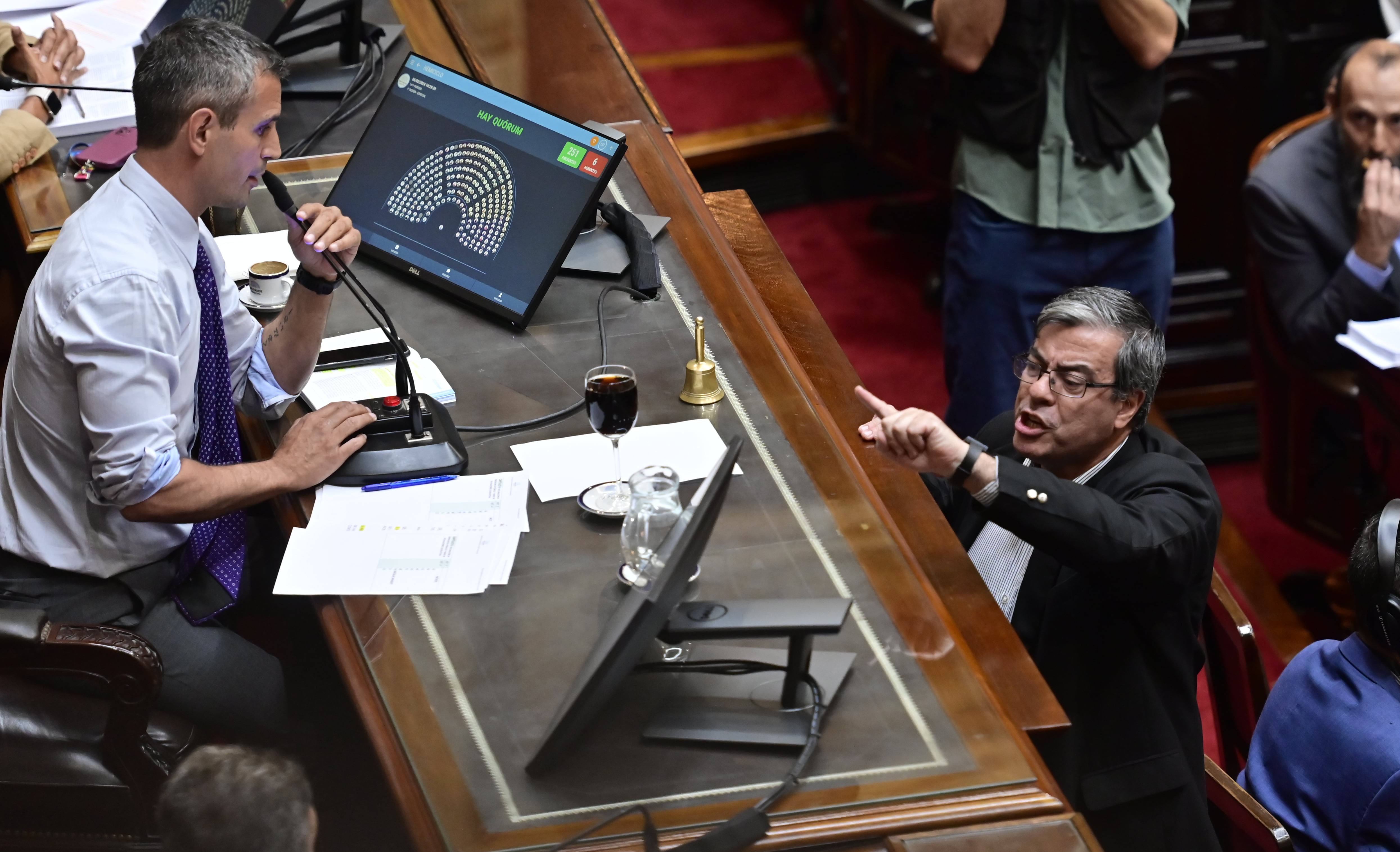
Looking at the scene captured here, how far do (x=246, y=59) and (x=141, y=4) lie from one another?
5.46 feet

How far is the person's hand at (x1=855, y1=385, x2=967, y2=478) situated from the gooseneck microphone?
2.10ft

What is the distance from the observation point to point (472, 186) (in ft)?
8.00

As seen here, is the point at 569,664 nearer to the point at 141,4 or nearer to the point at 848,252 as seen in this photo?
the point at 141,4

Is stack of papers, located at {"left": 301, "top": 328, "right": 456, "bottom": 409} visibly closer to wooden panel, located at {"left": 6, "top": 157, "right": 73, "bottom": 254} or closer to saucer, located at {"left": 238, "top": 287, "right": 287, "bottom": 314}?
saucer, located at {"left": 238, "top": 287, "right": 287, "bottom": 314}

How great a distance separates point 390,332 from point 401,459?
8.3 inches

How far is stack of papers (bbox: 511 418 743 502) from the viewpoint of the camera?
77.8 inches

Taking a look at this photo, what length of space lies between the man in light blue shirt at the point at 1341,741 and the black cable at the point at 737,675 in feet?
2.38

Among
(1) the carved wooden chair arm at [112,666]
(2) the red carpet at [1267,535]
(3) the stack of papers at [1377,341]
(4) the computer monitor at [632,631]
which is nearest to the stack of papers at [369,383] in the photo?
(1) the carved wooden chair arm at [112,666]

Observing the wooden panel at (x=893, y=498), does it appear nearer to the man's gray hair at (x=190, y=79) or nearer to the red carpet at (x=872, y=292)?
the man's gray hair at (x=190, y=79)

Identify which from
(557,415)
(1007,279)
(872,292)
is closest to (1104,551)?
(557,415)

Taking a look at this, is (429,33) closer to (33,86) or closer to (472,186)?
(33,86)

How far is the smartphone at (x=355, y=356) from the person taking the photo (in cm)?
228

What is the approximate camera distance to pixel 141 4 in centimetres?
344

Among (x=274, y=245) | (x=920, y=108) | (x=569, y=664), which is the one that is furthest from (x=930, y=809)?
(x=920, y=108)
